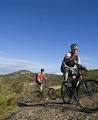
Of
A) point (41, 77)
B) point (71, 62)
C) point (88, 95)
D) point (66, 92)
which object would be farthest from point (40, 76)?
point (88, 95)

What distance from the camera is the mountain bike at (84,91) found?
11238 mm

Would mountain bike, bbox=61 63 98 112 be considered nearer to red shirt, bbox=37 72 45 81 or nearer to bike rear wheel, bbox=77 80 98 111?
bike rear wheel, bbox=77 80 98 111

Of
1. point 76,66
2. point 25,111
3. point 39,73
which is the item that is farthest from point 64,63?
point 39,73

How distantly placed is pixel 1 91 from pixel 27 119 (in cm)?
754

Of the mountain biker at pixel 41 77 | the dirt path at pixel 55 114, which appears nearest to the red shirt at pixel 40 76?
the mountain biker at pixel 41 77

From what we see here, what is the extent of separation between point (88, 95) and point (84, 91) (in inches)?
7.5

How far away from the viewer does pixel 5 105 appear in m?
15.8

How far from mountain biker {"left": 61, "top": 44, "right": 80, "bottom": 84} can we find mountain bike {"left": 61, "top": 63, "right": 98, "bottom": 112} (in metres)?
0.28

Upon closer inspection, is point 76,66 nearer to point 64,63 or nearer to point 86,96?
point 64,63

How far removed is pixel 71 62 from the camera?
1227cm

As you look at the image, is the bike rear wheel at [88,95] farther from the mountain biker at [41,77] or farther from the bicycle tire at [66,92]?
the mountain biker at [41,77]

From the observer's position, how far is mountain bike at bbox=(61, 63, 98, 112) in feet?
36.9

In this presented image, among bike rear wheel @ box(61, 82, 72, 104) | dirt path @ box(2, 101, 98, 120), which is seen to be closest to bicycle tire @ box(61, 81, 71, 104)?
bike rear wheel @ box(61, 82, 72, 104)

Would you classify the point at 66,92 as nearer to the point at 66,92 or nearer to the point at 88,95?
the point at 66,92
